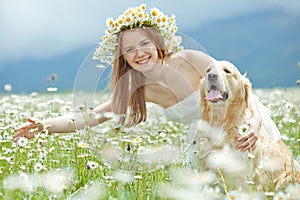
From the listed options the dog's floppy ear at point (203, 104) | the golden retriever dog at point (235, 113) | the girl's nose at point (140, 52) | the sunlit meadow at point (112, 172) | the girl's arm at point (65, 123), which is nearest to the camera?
the sunlit meadow at point (112, 172)

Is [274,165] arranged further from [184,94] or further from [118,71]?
[118,71]

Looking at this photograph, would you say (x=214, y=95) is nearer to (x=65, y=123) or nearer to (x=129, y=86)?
(x=129, y=86)

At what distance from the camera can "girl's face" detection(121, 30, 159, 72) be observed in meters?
4.92

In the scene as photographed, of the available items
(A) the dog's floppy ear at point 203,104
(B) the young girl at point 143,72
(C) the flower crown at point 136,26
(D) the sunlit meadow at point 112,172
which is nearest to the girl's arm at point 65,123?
(B) the young girl at point 143,72

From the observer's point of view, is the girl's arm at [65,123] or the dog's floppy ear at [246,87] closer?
the dog's floppy ear at [246,87]

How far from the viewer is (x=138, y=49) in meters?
4.93

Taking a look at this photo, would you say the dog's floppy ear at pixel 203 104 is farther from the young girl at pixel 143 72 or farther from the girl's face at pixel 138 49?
the girl's face at pixel 138 49

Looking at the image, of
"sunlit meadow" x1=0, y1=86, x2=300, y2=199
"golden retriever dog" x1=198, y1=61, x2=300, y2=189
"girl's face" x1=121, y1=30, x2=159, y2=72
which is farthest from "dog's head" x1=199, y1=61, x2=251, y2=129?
"girl's face" x1=121, y1=30, x2=159, y2=72

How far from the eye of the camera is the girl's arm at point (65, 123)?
4.72 m

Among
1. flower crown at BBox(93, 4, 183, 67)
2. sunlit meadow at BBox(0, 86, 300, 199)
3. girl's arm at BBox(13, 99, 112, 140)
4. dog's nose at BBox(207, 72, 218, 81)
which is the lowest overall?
sunlit meadow at BBox(0, 86, 300, 199)

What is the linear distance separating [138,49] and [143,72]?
259 mm

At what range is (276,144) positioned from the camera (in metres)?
4.38

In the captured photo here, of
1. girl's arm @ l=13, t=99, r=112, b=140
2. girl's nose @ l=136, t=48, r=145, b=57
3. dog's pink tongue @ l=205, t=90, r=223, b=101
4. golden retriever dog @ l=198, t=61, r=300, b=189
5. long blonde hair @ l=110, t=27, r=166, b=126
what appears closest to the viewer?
golden retriever dog @ l=198, t=61, r=300, b=189

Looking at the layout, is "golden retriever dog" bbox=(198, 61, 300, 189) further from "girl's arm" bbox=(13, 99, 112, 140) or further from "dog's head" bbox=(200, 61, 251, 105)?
"girl's arm" bbox=(13, 99, 112, 140)
